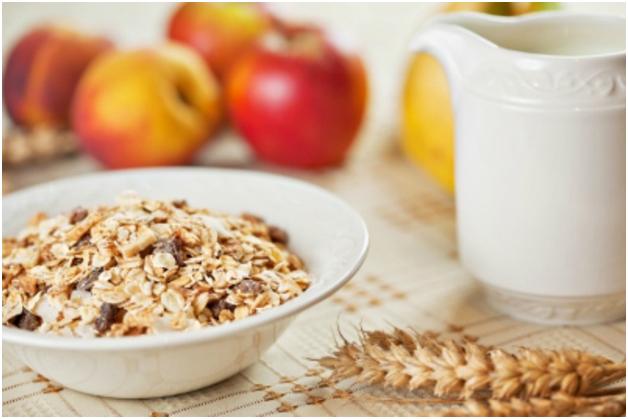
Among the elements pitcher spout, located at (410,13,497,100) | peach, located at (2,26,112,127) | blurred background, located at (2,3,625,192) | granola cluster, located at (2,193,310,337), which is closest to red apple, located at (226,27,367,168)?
blurred background, located at (2,3,625,192)

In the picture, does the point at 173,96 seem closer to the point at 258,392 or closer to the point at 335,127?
the point at 335,127

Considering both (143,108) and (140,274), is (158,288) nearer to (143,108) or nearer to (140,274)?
(140,274)

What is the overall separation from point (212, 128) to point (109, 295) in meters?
0.60

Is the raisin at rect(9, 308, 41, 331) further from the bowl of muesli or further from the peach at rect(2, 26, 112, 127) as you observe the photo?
the peach at rect(2, 26, 112, 127)

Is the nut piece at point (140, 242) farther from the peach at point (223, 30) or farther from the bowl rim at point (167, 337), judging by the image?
the peach at point (223, 30)

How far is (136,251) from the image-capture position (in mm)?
853

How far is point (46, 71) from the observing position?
143 cm

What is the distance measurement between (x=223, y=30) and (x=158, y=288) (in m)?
0.70

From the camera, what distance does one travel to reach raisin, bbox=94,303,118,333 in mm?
802

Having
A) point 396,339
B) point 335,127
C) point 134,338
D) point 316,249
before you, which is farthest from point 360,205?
point 134,338

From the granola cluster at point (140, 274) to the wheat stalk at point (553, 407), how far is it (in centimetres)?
17

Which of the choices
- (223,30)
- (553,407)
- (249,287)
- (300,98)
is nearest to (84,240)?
(249,287)

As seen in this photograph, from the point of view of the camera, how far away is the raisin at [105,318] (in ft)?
2.63

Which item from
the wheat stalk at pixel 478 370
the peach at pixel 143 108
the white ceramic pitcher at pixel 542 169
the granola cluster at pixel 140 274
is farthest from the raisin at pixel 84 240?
the peach at pixel 143 108
